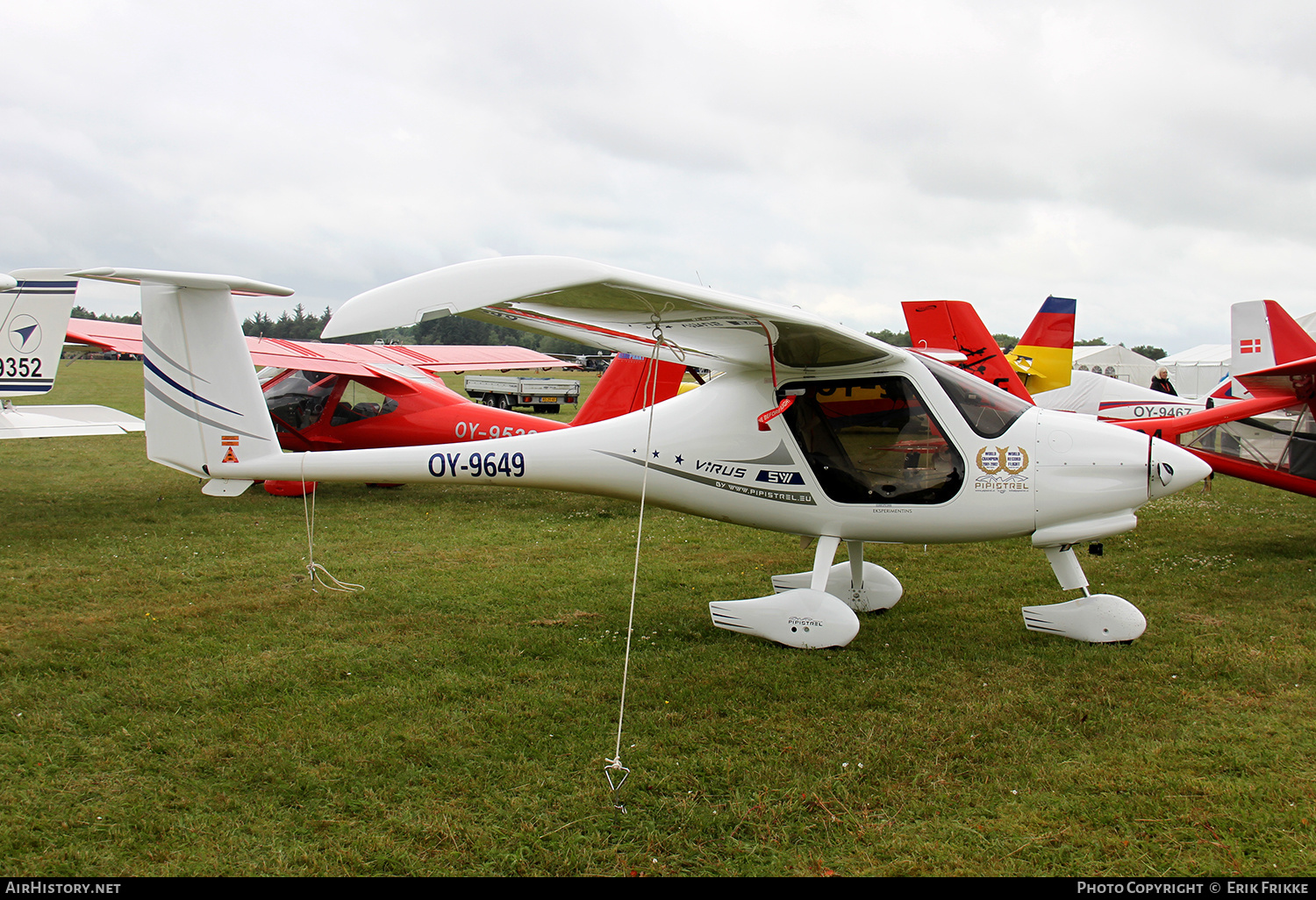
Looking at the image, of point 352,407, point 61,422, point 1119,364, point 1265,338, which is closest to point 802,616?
point 1265,338

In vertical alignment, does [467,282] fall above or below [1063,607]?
above

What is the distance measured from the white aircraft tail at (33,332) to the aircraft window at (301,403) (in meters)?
2.73

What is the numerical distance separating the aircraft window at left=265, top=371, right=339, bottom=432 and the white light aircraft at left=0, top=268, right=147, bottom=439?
5.90ft

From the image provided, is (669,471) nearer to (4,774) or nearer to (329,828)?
(329,828)

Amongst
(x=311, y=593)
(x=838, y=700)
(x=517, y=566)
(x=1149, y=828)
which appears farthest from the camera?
(x=517, y=566)

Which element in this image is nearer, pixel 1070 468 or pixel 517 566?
pixel 1070 468

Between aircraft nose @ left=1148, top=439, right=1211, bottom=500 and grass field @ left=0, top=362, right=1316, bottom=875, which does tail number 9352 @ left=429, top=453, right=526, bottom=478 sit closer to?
grass field @ left=0, top=362, right=1316, bottom=875

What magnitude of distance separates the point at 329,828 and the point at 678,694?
6.47 feet

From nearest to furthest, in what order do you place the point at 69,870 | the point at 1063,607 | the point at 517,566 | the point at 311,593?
the point at 69,870 < the point at 1063,607 < the point at 311,593 < the point at 517,566

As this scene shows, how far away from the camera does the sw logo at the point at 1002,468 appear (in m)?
5.06

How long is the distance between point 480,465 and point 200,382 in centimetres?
222

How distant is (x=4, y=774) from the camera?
359 cm

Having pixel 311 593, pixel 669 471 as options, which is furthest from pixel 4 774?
pixel 669 471

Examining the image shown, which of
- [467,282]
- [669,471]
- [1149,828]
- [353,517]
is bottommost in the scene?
[353,517]
